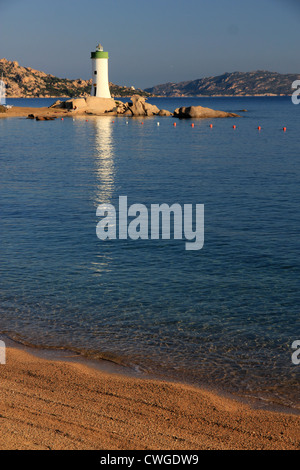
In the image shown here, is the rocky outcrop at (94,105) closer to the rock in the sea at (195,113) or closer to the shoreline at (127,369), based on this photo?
the rock in the sea at (195,113)

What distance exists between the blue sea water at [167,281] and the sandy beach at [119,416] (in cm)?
108

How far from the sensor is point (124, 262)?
64.0ft

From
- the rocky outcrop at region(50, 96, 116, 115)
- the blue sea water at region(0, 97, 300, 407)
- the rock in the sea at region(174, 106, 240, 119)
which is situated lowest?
the blue sea water at region(0, 97, 300, 407)

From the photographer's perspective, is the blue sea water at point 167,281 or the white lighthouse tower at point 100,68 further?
the white lighthouse tower at point 100,68

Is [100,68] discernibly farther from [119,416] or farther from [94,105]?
[119,416]

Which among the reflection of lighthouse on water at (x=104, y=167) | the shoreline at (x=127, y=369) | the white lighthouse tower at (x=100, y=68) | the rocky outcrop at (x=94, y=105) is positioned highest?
the white lighthouse tower at (x=100, y=68)

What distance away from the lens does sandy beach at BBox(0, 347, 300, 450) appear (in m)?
8.35

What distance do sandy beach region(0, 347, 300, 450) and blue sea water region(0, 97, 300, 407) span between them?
108 centimetres

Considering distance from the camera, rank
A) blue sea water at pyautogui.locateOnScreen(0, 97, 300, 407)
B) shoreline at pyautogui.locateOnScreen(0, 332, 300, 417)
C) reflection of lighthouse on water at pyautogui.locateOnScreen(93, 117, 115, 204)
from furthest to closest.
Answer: reflection of lighthouse on water at pyautogui.locateOnScreen(93, 117, 115, 204) < blue sea water at pyautogui.locateOnScreen(0, 97, 300, 407) < shoreline at pyautogui.locateOnScreen(0, 332, 300, 417)

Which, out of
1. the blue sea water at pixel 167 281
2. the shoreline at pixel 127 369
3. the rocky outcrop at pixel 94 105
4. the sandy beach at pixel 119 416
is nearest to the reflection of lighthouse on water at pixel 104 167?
the blue sea water at pixel 167 281

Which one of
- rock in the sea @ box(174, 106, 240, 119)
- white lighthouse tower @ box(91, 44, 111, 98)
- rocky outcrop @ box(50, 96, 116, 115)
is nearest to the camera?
rock in the sea @ box(174, 106, 240, 119)

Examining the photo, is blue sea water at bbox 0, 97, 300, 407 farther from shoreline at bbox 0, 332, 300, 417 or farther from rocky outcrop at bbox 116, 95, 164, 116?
rocky outcrop at bbox 116, 95, 164, 116

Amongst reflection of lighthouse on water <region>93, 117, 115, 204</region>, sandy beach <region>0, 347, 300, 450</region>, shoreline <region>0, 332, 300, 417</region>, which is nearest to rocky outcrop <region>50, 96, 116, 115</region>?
reflection of lighthouse on water <region>93, 117, 115, 204</region>

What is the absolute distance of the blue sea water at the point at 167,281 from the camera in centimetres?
1255
